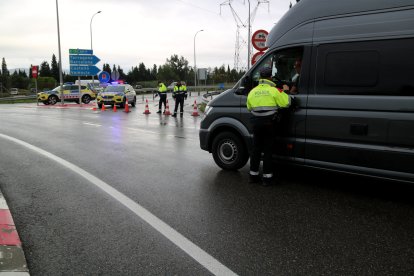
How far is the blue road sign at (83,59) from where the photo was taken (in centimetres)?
3241

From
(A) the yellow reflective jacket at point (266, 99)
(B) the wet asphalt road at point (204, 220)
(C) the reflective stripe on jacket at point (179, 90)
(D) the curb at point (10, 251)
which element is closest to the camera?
(D) the curb at point (10, 251)

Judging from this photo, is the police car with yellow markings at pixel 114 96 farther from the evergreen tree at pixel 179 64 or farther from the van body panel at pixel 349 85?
the evergreen tree at pixel 179 64

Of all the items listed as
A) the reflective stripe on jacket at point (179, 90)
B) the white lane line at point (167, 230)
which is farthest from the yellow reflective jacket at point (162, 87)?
the white lane line at point (167, 230)

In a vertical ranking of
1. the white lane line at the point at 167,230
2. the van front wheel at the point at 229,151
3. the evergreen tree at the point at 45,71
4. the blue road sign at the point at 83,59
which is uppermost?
the evergreen tree at the point at 45,71

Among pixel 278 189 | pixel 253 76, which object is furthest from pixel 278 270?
pixel 253 76

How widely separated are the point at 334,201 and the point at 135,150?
16.7 ft

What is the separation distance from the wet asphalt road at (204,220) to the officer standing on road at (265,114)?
0.40m

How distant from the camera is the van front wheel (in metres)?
6.36

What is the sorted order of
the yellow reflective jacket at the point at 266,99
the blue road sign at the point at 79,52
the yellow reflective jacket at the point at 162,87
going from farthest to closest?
the blue road sign at the point at 79,52, the yellow reflective jacket at the point at 162,87, the yellow reflective jacket at the point at 266,99

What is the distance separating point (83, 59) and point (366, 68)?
1243 inches

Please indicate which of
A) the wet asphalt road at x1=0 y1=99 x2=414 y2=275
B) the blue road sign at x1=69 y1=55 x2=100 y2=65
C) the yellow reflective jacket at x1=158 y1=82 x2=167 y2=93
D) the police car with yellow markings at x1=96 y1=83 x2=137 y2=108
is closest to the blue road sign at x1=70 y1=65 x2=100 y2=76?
the blue road sign at x1=69 y1=55 x2=100 y2=65

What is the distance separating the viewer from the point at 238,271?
3098mm

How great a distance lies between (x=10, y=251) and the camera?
341cm

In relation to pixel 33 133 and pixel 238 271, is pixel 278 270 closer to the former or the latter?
pixel 238 271
